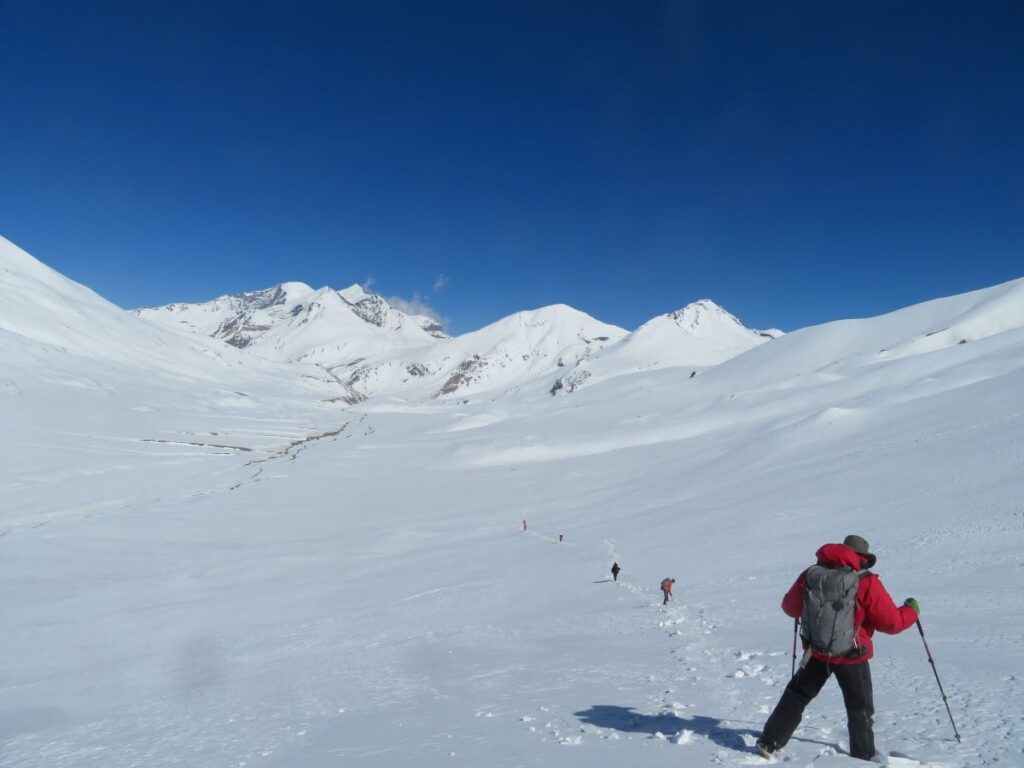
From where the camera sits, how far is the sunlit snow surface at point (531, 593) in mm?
7953

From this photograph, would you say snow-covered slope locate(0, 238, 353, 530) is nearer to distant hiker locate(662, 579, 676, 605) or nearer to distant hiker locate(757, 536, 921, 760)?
distant hiker locate(662, 579, 676, 605)

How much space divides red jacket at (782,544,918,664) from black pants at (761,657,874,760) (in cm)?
13

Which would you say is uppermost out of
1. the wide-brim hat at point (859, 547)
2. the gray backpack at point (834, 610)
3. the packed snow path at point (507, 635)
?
the wide-brim hat at point (859, 547)

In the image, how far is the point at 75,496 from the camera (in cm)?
5375

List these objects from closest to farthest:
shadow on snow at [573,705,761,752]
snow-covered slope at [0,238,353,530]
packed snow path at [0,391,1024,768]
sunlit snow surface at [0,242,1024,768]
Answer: shadow on snow at [573,705,761,752] → packed snow path at [0,391,1024,768] → sunlit snow surface at [0,242,1024,768] → snow-covered slope at [0,238,353,530]

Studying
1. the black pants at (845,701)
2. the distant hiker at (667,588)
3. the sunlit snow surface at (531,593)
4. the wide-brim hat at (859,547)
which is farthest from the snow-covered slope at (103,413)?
the wide-brim hat at (859,547)

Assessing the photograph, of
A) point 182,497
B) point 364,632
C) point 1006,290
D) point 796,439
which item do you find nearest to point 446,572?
point 364,632

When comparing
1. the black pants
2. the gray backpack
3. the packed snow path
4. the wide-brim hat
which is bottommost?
the packed snow path

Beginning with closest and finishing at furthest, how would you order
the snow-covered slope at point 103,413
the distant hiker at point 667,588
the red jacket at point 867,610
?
1. the red jacket at point 867,610
2. the distant hiker at point 667,588
3. the snow-covered slope at point 103,413

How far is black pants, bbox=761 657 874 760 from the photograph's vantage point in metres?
5.85

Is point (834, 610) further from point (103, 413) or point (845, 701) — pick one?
point (103, 413)

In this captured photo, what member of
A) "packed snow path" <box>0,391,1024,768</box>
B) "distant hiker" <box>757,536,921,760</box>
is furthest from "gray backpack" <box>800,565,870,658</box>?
"packed snow path" <box>0,391,1024,768</box>

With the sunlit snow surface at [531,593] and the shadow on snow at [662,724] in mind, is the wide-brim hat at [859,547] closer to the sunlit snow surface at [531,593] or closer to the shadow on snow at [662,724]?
the sunlit snow surface at [531,593]

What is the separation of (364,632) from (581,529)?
1673 centimetres
